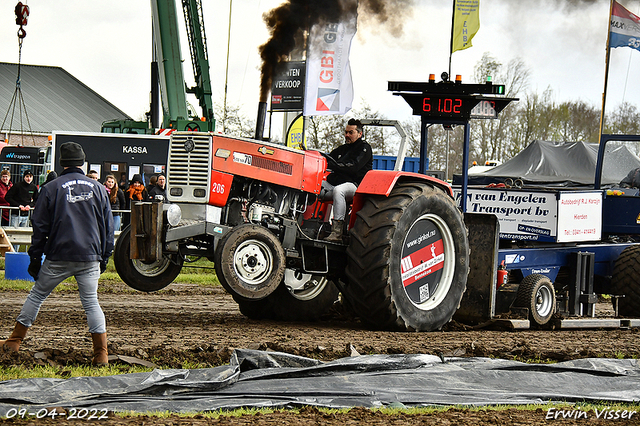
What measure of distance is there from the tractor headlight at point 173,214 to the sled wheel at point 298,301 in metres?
1.81

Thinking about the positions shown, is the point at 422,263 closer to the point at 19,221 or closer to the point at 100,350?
the point at 100,350

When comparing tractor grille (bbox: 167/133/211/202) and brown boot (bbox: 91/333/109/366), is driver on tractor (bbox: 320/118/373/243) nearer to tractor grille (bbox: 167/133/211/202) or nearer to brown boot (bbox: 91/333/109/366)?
tractor grille (bbox: 167/133/211/202)

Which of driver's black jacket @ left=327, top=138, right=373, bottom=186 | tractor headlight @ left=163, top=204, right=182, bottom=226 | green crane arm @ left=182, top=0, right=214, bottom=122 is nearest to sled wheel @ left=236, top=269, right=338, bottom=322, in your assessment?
driver's black jacket @ left=327, top=138, right=373, bottom=186

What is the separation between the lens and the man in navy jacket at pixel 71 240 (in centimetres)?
626

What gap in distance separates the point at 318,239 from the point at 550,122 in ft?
137

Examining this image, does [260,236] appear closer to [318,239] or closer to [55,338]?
[318,239]

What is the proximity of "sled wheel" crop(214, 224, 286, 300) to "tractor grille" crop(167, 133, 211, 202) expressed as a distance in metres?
0.71

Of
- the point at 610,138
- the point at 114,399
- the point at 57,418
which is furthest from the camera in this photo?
the point at 610,138

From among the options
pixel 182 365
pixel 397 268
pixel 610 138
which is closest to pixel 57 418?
pixel 182 365

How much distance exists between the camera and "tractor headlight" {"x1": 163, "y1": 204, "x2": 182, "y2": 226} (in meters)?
8.15

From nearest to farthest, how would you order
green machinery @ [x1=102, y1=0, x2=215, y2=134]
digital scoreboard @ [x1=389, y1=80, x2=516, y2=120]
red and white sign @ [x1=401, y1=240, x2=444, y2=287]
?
red and white sign @ [x1=401, y1=240, x2=444, y2=287] < digital scoreboard @ [x1=389, y1=80, x2=516, y2=120] < green machinery @ [x1=102, y1=0, x2=215, y2=134]

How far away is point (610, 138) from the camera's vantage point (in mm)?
12562

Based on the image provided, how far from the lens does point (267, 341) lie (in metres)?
7.57

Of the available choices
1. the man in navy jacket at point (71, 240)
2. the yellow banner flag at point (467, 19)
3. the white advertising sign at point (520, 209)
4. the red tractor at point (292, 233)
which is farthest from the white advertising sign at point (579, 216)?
the yellow banner flag at point (467, 19)
